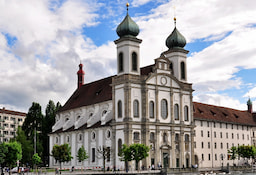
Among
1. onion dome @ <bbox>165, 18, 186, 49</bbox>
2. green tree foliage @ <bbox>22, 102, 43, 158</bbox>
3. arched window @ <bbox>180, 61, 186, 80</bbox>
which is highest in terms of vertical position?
onion dome @ <bbox>165, 18, 186, 49</bbox>

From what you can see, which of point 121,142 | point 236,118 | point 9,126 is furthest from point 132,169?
point 9,126

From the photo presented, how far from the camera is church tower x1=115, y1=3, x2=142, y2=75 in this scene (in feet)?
Answer: 224

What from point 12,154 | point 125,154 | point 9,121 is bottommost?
point 12,154

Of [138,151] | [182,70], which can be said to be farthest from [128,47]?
[138,151]

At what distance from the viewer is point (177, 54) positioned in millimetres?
75812

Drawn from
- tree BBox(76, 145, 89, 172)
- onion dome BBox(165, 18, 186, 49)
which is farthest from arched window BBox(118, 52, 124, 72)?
tree BBox(76, 145, 89, 172)

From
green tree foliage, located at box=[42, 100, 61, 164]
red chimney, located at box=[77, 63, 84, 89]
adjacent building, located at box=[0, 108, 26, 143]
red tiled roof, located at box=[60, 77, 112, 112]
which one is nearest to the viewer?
red tiled roof, located at box=[60, 77, 112, 112]

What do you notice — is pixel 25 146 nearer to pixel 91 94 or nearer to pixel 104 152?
pixel 91 94

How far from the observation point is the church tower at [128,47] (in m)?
68.2

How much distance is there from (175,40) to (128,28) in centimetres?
1124

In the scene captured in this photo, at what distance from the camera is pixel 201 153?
85.4 m

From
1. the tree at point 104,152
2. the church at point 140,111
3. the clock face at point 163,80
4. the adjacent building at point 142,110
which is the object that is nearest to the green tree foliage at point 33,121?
the church at point 140,111

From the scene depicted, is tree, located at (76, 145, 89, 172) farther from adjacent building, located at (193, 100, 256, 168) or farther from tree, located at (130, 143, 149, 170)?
adjacent building, located at (193, 100, 256, 168)

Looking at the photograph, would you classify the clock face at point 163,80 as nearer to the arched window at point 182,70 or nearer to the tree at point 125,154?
the arched window at point 182,70
